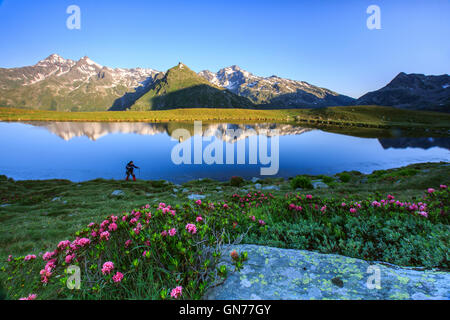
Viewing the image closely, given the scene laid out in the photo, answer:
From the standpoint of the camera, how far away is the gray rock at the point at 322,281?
6.98 ft

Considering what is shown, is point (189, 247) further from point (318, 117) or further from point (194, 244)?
point (318, 117)

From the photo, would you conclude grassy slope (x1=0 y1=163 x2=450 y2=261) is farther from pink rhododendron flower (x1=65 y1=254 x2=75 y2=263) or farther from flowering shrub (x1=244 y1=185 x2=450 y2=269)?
flowering shrub (x1=244 y1=185 x2=450 y2=269)

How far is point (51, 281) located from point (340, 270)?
154 inches

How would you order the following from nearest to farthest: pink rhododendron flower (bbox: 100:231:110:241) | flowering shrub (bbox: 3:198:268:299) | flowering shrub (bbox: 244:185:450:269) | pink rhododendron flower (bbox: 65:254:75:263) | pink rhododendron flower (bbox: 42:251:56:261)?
flowering shrub (bbox: 3:198:268:299) → pink rhododendron flower (bbox: 65:254:75:263) → pink rhododendron flower (bbox: 42:251:56:261) → flowering shrub (bbox: 244:185:450:269) → pink rhododendron flower (bbox: 100:231:110:241)

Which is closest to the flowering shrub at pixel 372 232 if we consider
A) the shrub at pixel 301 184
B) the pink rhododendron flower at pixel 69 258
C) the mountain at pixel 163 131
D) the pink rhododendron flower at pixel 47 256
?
the pink rhododendron flower at pixel 69 258

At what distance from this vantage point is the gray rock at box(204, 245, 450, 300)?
6.98 ft

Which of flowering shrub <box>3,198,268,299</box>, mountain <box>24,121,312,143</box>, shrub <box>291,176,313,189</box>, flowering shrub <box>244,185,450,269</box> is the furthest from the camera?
mountain <box>24,121,312,143</box>

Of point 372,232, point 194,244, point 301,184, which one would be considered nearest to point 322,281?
point 194,244

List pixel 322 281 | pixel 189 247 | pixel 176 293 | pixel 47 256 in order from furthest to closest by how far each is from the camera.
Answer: pixel 47 256 < pixel 189 247 < pixel 322 281 < pixel 176 293

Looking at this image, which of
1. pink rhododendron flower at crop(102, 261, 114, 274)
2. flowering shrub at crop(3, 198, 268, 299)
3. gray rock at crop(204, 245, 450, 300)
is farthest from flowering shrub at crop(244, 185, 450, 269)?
pink rhododendron flower at crop(102, 261, 114, 274)

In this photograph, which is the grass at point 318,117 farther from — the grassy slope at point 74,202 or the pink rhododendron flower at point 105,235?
the pink rhododendron flower at point 105,235

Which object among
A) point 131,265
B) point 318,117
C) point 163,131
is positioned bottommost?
point 131,265

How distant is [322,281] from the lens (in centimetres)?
239
